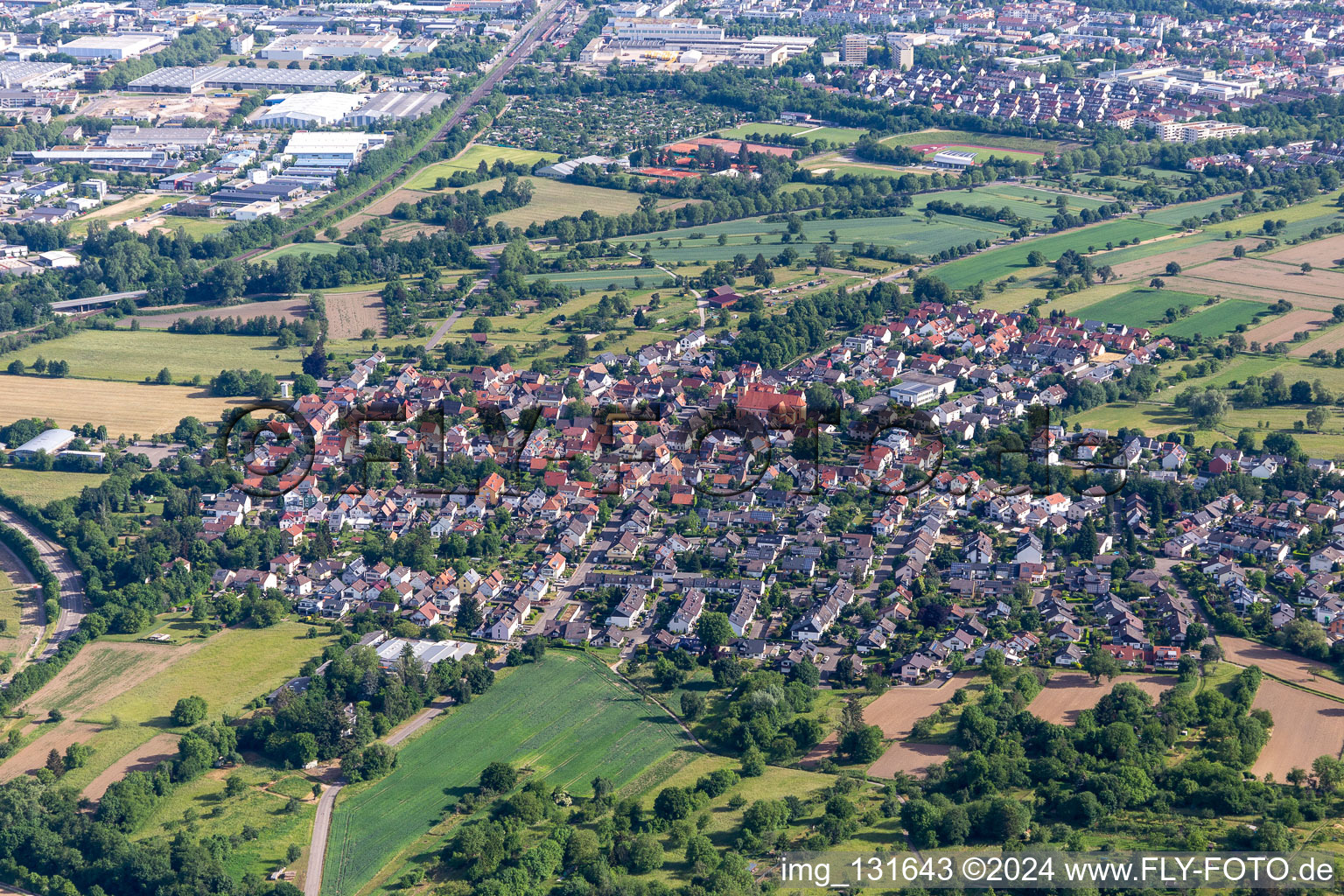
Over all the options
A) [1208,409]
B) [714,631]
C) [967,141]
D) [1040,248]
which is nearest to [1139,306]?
[1040,248]

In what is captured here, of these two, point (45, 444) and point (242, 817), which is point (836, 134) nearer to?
point (45, 444)

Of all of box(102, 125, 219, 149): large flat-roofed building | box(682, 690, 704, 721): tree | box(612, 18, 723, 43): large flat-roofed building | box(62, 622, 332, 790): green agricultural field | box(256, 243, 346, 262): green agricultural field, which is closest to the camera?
box(62, 622, 332, 790): green agricultural field

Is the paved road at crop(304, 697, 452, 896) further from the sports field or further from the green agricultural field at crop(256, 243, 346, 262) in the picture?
the green agricultural field at crop(256, 243, 346, 262)

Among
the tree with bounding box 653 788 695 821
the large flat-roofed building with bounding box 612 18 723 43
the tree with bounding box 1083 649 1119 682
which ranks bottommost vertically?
the tree with bounding box 653 788 695 821

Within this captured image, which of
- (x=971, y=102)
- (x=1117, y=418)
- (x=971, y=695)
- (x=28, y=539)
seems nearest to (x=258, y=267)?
(x=28, y=539)

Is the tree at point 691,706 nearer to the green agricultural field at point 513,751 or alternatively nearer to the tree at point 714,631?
the green agricultural field at point 513,751

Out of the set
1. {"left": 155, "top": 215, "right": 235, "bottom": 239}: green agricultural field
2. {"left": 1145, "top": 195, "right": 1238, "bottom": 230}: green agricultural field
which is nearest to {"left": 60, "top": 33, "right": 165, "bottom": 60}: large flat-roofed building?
{"left": 155, "top": 215, "right": 235, "bottom": 239}: green agricultural field
